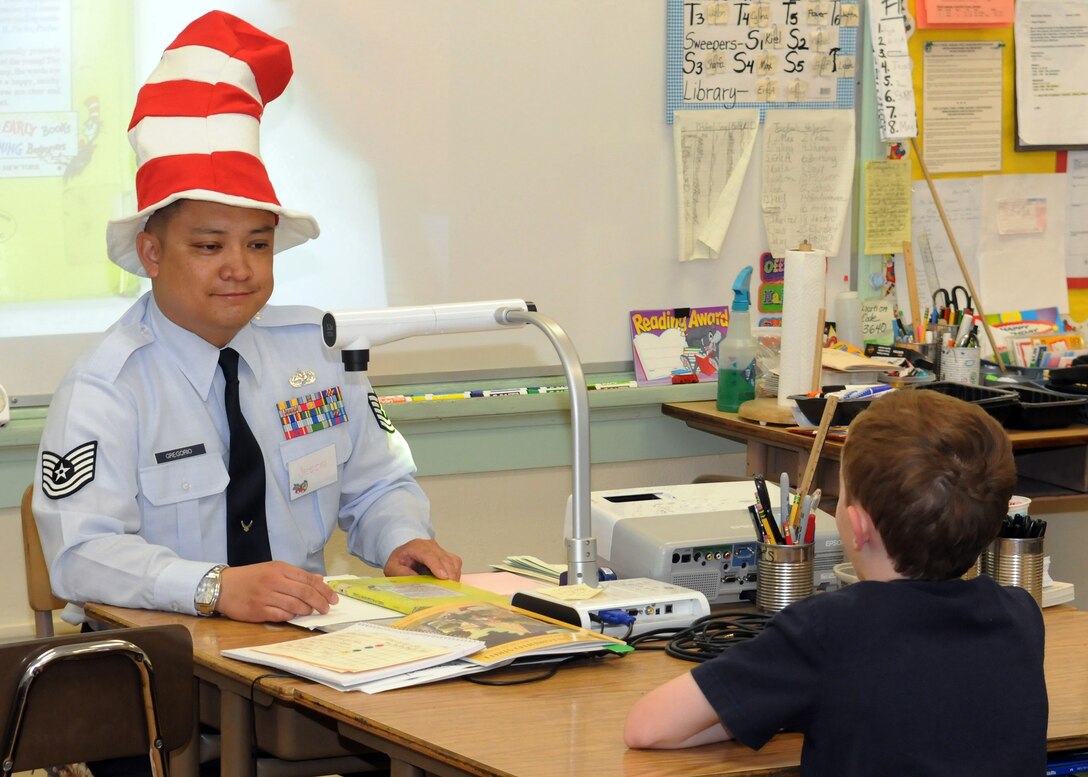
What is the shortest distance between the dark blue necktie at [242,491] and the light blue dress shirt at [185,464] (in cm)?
2

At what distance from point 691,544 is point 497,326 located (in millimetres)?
430

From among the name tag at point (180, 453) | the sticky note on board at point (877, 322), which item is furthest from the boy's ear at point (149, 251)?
the sticky note on board at point (877, 322)

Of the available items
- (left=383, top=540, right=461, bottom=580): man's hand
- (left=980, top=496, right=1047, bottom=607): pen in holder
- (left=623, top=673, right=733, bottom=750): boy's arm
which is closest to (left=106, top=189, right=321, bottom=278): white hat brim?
(left=383, top=540, right=461, bottom=580): man's hand

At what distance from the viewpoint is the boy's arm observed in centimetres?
137

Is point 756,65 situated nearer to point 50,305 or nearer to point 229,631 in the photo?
point 50,305

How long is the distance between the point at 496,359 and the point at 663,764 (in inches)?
78.2

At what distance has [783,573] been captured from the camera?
6.29ft

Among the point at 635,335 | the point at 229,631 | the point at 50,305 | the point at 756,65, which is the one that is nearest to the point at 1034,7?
the point at 756,65

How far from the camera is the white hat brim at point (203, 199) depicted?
2.09 meters

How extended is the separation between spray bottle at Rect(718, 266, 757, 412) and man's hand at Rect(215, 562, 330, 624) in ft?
5.36

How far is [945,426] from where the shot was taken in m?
1.40

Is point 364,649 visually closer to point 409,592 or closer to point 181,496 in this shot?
point 409,592

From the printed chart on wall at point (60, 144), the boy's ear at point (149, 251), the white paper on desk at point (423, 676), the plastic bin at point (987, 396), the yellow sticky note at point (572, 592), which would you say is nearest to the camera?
the white paper on desk at point (423, 676)

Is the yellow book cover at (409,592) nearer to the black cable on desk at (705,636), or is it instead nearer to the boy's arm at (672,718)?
the black cable on desk at (705,636)
